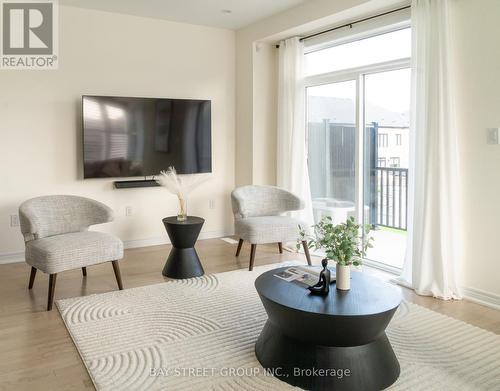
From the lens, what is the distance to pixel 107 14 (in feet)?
16.8

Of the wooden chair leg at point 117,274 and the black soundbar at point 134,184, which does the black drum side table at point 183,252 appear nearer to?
the wooden chair leg at point 117,274

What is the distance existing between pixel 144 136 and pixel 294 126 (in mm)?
1746

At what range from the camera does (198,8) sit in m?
5.01

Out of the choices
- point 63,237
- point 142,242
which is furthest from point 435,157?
point 142,242

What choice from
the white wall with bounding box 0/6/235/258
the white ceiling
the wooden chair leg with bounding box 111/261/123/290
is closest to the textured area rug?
the wooden chair leg with bounding box 111/261/123/290

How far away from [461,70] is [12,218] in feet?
14.6

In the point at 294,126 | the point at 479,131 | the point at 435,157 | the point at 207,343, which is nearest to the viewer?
the point at 207,343

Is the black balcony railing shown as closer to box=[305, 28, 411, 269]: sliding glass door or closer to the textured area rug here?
box=[305, 28, 411, 269]: sliding glass door

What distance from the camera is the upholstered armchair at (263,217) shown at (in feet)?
14.5

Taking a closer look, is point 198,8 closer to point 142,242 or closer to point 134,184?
point 134,184

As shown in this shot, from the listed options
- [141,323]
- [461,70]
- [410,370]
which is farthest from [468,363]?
[461,70]

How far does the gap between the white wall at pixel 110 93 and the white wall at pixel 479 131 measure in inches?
121

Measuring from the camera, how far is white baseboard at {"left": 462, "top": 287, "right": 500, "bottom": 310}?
348cm

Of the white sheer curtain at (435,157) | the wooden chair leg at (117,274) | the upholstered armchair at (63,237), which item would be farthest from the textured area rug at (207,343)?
the white sheer curtain at (435,157)
